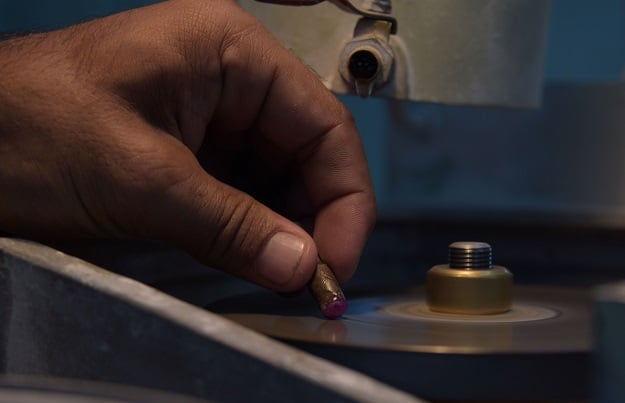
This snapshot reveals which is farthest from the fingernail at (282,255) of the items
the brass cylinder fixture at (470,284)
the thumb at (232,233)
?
the brass cylinder fixture at (470,284)

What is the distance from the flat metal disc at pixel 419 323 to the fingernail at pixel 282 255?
0.14ft

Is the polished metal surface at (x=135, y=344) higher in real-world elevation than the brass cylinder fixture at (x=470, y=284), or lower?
higher

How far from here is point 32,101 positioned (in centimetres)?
71

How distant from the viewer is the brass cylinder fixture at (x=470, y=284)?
788 mm

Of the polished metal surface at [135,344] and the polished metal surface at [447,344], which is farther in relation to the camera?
the polished metal surface at [447,344]

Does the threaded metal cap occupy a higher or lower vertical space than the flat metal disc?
higher

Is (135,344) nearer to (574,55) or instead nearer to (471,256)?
(471,256)

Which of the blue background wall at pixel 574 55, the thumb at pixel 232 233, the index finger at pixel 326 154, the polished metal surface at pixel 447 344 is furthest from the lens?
the blue background wall at pixel 574 55

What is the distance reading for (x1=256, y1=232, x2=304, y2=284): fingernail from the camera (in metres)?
0.72

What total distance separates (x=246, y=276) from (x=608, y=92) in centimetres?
110

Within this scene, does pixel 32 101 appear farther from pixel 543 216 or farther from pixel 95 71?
pixel 543 216

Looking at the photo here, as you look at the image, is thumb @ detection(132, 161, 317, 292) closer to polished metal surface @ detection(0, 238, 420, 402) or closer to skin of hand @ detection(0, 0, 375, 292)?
skin of hand @ detection(0, 0, 375, 292)

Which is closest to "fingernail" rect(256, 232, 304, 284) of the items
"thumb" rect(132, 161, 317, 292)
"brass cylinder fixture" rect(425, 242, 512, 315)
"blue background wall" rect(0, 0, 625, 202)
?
"thumb" rect(132, 161, 317, 292)

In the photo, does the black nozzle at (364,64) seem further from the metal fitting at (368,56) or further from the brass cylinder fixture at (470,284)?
the brass cylinder fixture at (470,284)
